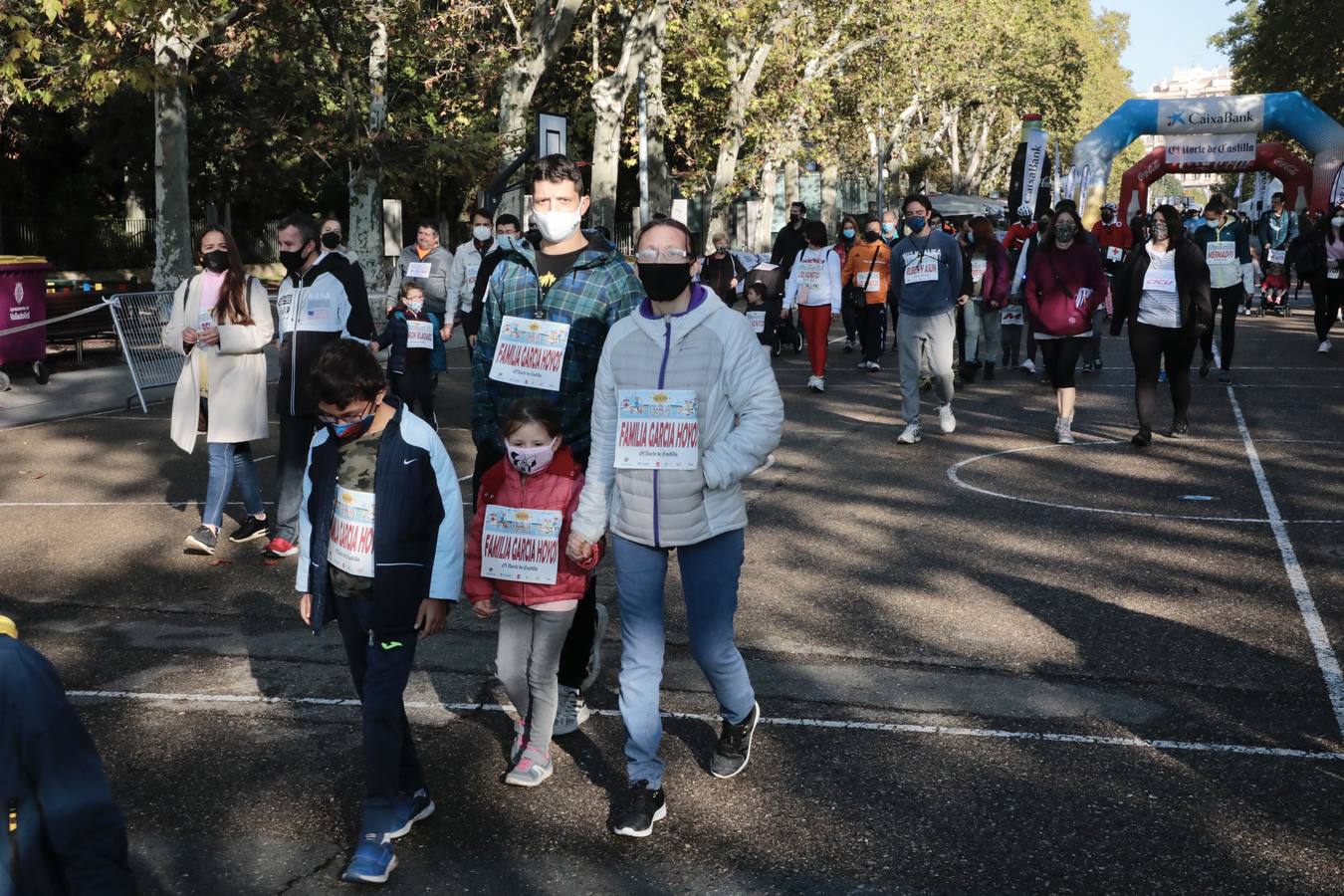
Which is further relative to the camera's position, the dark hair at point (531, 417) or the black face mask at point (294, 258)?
the black face mask at point (294, 258)

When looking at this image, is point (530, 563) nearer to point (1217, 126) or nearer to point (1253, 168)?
point (1217, 126)

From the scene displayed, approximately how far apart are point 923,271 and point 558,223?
7693mm

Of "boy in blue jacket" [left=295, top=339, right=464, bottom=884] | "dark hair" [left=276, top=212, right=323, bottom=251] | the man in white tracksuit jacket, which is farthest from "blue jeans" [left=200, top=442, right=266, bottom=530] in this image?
the man in white tracksuit jacket

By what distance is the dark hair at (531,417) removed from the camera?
194 inches

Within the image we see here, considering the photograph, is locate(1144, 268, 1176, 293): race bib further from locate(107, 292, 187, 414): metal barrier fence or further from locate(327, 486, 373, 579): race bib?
locate(107, 292, 187, 414): metal barrier fence

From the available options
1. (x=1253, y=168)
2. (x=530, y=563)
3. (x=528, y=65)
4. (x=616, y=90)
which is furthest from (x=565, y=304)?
(x=1253, y=168)

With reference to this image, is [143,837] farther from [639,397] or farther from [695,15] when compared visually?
[695,15]

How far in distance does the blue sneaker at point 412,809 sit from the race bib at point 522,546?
0.75m

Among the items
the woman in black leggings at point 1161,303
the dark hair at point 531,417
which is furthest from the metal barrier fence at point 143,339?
the dark hair at point 531,417

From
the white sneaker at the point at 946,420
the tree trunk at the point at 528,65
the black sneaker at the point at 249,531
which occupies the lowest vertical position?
the black sneaker at the point at 249,531

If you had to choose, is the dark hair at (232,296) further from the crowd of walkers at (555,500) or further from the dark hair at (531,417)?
the dark hair at (531,417)

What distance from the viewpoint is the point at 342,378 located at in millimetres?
4395

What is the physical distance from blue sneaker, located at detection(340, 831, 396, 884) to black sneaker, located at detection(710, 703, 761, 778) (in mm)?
1260

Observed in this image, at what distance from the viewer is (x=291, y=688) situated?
6.30 metres
